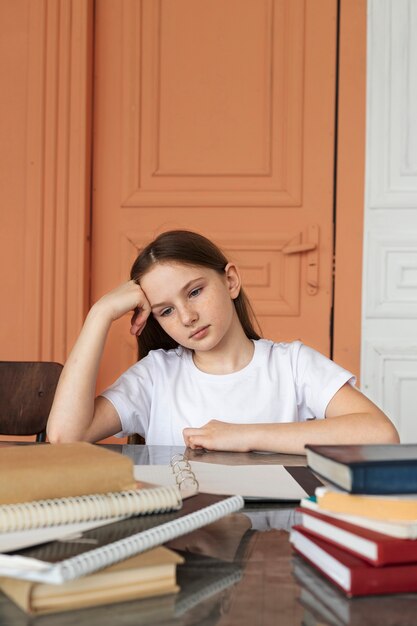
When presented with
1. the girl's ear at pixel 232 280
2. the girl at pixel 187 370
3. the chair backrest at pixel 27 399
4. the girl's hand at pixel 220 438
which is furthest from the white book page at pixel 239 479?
the chair backrest at pixel 27 399

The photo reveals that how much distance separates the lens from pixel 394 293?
8.63ft

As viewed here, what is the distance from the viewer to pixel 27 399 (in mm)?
1896

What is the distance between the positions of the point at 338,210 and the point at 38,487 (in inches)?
85.4

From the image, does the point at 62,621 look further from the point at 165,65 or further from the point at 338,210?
the point at 165,65

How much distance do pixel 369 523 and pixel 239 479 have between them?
402 millimetres

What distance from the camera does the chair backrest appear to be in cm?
189

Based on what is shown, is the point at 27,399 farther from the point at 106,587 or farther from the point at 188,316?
the point at 106,587

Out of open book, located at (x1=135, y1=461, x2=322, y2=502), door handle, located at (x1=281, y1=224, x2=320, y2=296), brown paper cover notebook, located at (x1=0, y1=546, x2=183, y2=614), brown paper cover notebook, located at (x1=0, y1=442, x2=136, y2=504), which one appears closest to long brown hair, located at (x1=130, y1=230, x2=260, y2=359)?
open book, located at (x1=135, y1=461, x2=322, y2=502)

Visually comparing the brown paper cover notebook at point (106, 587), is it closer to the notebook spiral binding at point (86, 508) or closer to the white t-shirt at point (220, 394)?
the notebook spiral binding at point (86, 508)

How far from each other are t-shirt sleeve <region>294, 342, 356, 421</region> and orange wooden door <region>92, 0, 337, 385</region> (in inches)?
38.8

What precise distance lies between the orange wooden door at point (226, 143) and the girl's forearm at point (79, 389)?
111cm

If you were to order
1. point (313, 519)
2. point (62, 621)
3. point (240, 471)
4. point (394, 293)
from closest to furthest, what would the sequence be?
point (62, 621) < point (313, 519) < point (240, 471) < point (394, 293)

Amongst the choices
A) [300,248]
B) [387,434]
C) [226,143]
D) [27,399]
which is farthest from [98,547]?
[226,143]

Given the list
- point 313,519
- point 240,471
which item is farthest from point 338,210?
point 313,519
